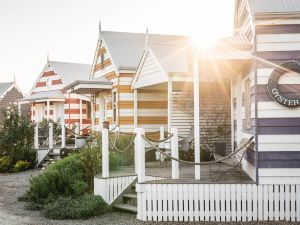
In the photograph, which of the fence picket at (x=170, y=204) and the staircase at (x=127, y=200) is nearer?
the fence picket at (x=170, y=204)

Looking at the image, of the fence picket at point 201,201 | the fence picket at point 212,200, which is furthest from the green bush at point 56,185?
the fence picket at point 212,200

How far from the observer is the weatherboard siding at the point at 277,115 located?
8312mm

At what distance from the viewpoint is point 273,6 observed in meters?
8.71

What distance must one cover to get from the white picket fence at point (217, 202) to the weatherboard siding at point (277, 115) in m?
0.31

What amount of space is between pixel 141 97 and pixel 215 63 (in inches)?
330

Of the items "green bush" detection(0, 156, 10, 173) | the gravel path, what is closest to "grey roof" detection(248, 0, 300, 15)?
the gravel path

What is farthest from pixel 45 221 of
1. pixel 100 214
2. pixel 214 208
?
pixel 214 208

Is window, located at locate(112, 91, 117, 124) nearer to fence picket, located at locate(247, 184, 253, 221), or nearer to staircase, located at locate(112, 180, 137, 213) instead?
staircase, located at locate(112, 180, 137, 213)

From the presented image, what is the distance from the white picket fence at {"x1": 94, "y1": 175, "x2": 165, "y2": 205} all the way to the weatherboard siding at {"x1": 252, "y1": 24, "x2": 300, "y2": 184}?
8.93 feet

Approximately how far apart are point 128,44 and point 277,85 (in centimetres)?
1248

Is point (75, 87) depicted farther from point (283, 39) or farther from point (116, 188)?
point (283, 39)

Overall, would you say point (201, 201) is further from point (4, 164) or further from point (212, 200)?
point (4, 164)

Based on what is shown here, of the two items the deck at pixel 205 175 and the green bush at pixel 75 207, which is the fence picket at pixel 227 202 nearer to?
the deck at pixel 205 175

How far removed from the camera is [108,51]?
63.3ft
